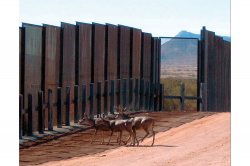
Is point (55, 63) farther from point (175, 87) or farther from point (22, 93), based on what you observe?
point (175, 87)

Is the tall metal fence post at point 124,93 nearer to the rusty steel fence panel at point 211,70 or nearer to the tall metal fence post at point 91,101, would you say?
the tall metal fence post at point 91,101

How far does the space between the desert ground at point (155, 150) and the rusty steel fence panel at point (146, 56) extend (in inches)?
280

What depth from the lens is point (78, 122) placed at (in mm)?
16219

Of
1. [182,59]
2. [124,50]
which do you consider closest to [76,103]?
[124,50]

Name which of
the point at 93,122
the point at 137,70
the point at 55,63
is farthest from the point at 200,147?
the point at 137,70

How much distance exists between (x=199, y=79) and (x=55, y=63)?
731 cm

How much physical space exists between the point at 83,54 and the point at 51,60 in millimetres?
1868

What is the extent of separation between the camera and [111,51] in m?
20.4

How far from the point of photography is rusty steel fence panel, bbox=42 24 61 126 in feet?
53.9

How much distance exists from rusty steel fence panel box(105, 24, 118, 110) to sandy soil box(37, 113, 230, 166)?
5181 mm

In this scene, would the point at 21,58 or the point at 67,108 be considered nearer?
the point at 21,58

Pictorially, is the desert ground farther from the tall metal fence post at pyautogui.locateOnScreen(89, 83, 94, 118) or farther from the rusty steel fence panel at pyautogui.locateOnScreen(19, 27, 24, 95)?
the tall metal fence post at pyautogui.locateOnScreen(89, 83, 94, 118)

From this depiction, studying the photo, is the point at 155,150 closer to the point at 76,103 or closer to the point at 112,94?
the point at 76,103

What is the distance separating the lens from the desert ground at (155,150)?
11172mm
